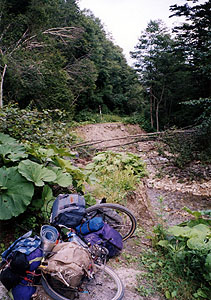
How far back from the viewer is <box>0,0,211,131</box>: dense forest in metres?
10.4

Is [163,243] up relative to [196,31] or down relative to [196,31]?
down

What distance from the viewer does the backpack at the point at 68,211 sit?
215 cm

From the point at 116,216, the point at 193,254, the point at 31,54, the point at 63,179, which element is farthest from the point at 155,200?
the point at 31,54

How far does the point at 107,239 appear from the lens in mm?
2205

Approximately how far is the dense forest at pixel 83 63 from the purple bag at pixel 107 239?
520 cm

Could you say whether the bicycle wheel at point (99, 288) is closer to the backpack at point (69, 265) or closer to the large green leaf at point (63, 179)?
the backpack at point (69, 265)

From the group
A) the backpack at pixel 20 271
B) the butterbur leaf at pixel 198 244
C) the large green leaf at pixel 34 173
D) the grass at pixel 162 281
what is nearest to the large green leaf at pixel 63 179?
the large green leaf at pixel 34 173

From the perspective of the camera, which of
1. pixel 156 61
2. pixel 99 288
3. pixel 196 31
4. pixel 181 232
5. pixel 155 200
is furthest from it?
pixel 156 61

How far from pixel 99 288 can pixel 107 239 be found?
460 mm

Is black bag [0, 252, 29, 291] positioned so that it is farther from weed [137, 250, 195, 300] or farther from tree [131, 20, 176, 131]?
tree [131, 20, 176, 131]

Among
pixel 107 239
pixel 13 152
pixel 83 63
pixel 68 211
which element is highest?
pixel 83 63

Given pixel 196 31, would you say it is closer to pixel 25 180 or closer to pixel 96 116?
pixel 96 116

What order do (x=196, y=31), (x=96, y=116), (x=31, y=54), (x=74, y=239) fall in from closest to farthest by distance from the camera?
(x=74, y=239) → (x=31, y=54) → (x=196, y=31) → (x=96, y=116)

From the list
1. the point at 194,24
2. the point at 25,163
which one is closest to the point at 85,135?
the point at 194,24
